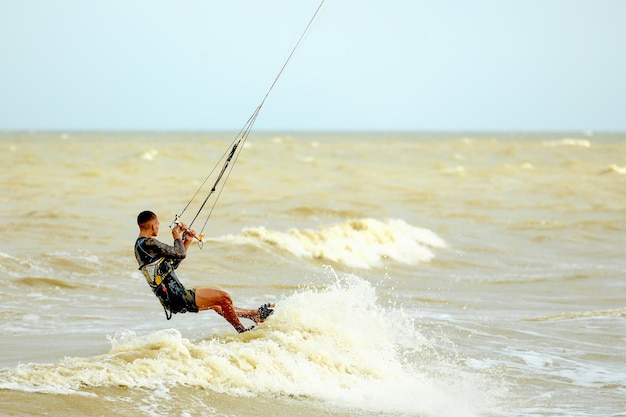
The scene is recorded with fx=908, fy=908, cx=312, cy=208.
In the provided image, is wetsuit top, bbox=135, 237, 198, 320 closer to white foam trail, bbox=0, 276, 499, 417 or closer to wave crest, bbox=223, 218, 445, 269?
white foam trail, bbox=0, 276, 499, 417

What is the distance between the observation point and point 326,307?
881cm

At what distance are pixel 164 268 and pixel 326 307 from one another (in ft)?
6.02

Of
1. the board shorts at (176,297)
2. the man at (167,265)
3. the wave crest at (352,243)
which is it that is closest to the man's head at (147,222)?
the man at (167,265)

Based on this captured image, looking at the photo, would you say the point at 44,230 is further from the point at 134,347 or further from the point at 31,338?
the point at 134,347

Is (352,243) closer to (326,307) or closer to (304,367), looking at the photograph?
(326,307)

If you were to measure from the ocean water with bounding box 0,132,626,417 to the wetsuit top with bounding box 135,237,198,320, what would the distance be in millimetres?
362

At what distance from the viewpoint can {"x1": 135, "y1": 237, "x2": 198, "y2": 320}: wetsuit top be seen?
763 cm

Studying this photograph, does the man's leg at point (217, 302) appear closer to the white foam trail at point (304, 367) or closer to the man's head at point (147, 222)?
the white foam trail at point (304, 367)

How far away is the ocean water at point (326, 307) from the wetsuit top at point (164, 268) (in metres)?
0.36

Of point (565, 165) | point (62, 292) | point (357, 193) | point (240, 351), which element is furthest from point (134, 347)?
point (565, 165)

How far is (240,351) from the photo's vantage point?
7.61 meters

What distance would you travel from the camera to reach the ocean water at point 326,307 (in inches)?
280

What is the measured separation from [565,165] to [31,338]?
143 ft

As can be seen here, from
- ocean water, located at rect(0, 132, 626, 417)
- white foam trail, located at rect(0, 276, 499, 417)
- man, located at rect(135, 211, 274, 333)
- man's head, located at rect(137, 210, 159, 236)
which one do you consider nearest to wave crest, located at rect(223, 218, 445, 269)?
ocean water, located at rect(0, 132, 626, 417)
